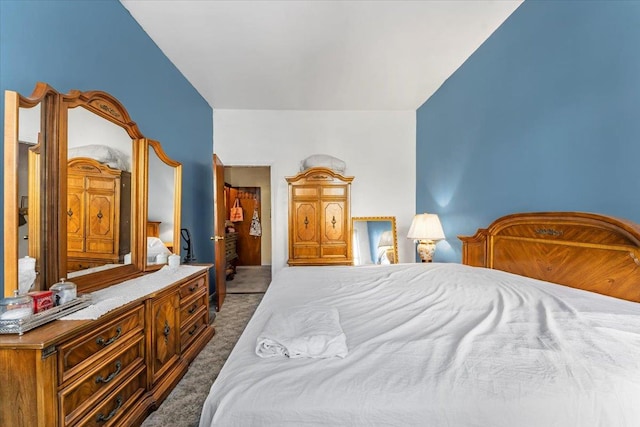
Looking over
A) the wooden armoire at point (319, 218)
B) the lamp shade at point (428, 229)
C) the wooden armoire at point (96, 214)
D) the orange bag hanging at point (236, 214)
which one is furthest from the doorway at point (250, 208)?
the wooden armoire at point (96, 214)

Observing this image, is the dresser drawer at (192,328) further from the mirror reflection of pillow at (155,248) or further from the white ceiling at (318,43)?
the white ceiling at (318,43)

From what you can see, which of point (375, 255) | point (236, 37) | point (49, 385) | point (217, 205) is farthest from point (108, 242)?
point (375, 255)

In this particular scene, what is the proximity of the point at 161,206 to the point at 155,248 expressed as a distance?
369 mm

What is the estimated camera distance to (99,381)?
1.24 meters

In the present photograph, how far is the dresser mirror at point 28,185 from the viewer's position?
3.80ft

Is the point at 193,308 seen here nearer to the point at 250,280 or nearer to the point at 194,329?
the point at 194,329

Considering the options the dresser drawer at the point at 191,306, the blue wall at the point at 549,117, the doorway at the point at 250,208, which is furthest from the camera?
the doorway at the point at 250,208

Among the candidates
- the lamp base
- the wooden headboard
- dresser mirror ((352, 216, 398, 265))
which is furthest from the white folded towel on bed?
dresser mirror ((352, 216, 398, 265))

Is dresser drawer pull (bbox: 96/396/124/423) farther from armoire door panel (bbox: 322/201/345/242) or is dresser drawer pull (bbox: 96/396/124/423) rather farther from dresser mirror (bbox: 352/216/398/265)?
dresser mirror (bbox: 352/216/398/265)

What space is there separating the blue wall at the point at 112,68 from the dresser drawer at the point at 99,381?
1.30 meters

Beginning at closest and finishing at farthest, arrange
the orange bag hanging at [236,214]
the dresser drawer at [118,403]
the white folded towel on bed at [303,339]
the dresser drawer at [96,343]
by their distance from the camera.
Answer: the white folded towel on bed at [303,339], the dresser drawer at [96,343], the dresser drawer at [118,403], the orange bag hanging at [236,214]

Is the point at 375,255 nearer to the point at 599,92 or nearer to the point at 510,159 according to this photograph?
the point at 510,159

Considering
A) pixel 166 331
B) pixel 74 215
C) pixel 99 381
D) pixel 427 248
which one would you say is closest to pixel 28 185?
pixel 74 215

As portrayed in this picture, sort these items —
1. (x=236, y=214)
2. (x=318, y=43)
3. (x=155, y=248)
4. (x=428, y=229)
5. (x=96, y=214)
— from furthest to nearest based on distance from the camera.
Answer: (x=236, y=214), (x=428, y=229), (x=318, y=43), (x=155, y=248), (x=96, y=214)
